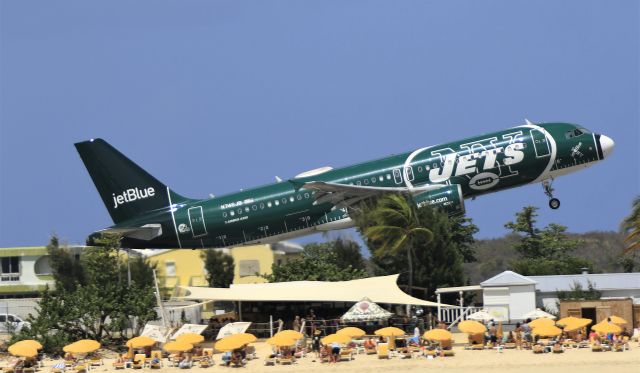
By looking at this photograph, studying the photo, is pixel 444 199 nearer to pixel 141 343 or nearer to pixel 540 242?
pixel 141 343

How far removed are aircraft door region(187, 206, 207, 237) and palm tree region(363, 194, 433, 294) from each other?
40.4 feet

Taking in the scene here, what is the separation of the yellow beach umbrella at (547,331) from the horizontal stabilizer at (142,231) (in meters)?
32.9

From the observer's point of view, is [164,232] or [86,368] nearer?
[86,368]

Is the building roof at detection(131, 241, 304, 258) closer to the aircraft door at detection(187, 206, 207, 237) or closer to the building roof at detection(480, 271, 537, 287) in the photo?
the aircraft door at detection(187, 206, 207, 237)

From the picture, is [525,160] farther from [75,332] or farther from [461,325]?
[75,332]

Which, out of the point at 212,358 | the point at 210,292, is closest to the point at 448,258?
the point at 210,292

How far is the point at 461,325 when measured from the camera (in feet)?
195

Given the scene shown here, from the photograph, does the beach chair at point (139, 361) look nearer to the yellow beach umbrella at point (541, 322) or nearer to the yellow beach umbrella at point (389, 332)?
the yellow beach umbrella at point (389, 332)

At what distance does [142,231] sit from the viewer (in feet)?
274

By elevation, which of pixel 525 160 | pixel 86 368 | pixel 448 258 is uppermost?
pixel 525 160

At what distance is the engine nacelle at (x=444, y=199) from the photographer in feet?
256

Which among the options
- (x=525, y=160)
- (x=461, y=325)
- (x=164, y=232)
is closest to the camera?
(x=461, y=325)

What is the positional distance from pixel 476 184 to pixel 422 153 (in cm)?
415

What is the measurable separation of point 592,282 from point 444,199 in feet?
36.9
